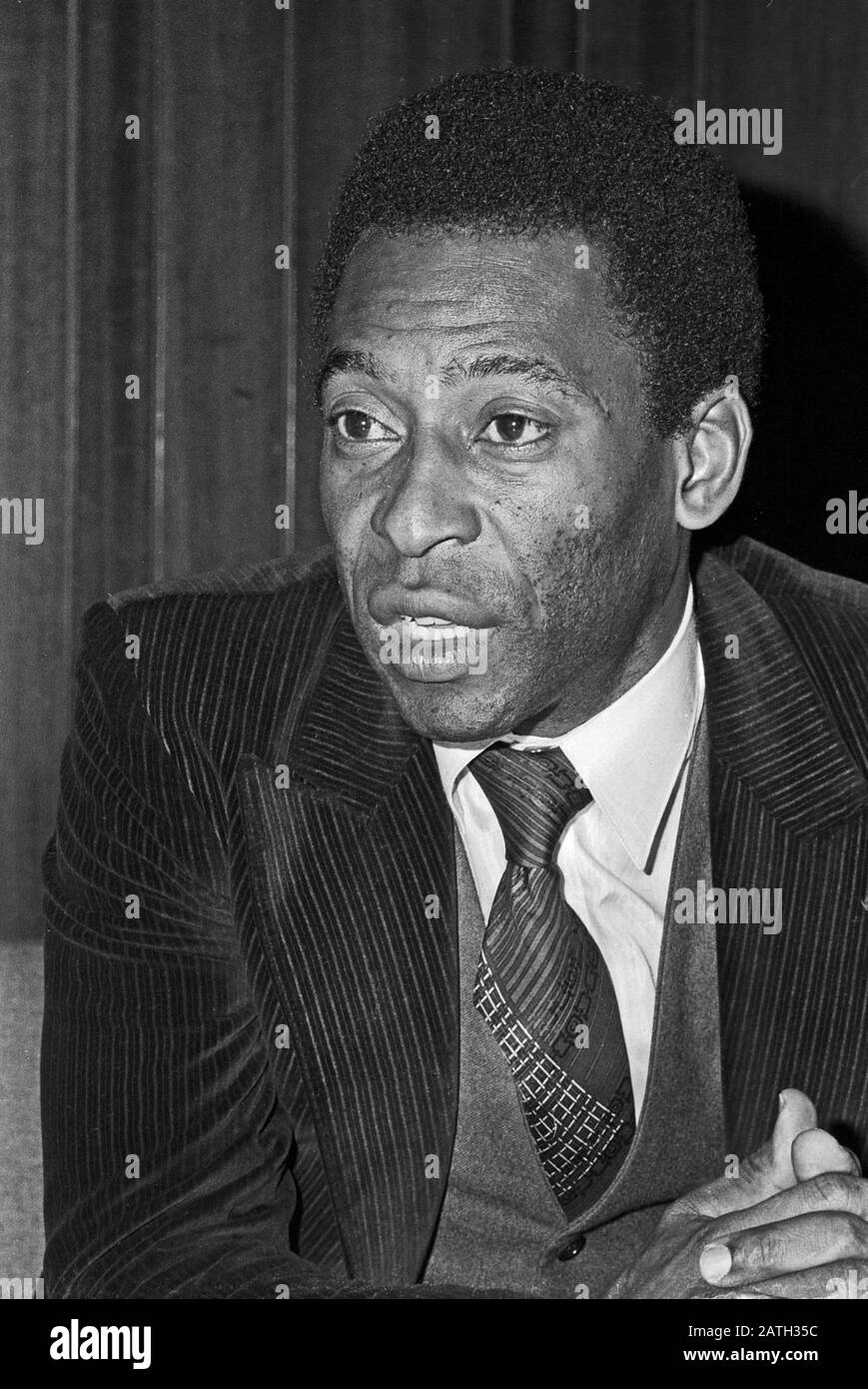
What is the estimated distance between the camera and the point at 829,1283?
1.05 meters

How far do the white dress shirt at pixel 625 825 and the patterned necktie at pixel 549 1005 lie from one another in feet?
0.10

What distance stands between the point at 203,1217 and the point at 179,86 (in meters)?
1.29

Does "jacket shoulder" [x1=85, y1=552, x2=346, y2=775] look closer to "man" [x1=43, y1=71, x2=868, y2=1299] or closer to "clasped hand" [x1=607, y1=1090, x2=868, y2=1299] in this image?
"man" [x1=43, y1=71, x2=868, y2=1299]

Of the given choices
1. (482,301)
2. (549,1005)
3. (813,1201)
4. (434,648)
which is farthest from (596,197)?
(813,1201)

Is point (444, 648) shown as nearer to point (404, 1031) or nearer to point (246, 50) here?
point (404, 1031)

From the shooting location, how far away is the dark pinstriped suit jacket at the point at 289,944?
4.08ft

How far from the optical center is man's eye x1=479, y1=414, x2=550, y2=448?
1.16 meters

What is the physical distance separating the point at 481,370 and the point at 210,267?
906mm

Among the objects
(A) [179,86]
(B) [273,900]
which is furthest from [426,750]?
(A) [179,86]

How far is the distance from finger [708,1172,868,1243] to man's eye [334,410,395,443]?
22.4 inches

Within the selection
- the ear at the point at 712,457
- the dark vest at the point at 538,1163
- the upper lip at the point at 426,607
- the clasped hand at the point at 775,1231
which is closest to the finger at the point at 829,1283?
the clasped hand at the point at 775,1231

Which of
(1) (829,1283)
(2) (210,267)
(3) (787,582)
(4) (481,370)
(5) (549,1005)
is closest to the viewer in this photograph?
A: (1) (829,1283)

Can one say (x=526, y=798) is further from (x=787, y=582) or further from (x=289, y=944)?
(x=787, y=582)

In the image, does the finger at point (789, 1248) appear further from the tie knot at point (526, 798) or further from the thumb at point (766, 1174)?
the tie knot at point (526, 798)
